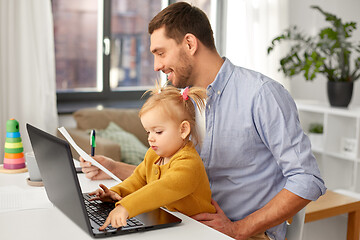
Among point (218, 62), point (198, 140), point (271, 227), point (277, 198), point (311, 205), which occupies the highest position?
point (218, 62)

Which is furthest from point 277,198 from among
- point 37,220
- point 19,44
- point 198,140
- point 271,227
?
point 19,44

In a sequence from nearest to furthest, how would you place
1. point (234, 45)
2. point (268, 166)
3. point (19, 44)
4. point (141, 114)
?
point (141, 114)
point (268, 166)
point (19, 44)
point (234, 45)

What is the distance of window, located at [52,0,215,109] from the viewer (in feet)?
14.3

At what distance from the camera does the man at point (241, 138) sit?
155cm

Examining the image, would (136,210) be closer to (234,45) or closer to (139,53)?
(234,45)

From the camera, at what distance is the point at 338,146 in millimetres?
4035

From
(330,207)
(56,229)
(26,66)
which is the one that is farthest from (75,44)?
(56,229)

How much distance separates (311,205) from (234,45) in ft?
7.49

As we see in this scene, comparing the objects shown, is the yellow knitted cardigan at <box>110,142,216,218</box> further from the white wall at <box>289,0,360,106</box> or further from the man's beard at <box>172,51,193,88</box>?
the white wall at <box>289,0,360,106</box>

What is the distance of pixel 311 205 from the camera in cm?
258

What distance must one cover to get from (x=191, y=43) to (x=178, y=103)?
0.98 ft

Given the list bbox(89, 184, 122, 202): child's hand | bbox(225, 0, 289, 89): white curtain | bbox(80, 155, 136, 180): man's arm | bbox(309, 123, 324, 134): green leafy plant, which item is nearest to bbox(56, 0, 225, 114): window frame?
bbox(225, 0, 289, 89): white curtain

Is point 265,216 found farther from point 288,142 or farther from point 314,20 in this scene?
point 314,20

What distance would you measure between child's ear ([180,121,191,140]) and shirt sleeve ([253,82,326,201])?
242 mm
